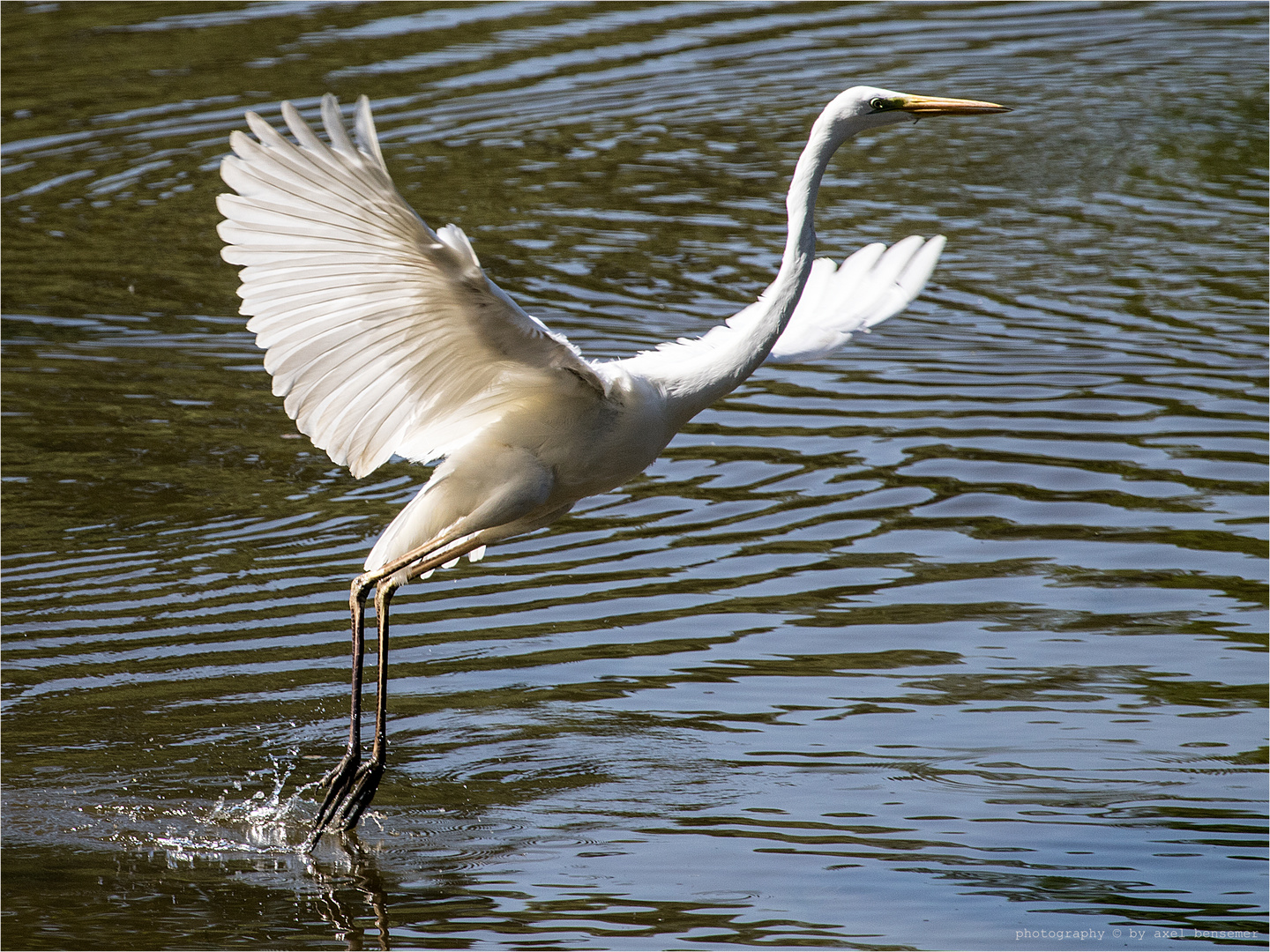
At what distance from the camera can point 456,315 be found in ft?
15.5

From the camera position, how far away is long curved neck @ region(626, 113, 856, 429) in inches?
209

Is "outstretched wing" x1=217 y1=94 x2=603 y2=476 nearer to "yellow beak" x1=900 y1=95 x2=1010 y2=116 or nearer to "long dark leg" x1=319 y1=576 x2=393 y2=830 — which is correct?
"long dark leg" x1=319 y1=576 x2=393 y2=830

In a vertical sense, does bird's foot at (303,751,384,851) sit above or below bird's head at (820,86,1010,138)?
below

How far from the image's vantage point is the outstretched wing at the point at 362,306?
4379 mm

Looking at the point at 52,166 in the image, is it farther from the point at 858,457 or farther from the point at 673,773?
the point at 673,773

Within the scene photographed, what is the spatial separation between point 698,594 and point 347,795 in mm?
1933

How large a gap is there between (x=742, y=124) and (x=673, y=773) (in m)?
9.58

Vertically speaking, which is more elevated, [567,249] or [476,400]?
[476,400]

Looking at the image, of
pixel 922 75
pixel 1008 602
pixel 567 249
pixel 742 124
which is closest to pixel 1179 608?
pixel 1008 602

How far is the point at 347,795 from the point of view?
207 inches

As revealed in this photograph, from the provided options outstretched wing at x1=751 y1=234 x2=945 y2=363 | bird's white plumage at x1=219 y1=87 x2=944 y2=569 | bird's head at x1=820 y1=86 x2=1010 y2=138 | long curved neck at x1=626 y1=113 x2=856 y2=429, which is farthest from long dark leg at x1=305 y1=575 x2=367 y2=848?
bird's head at x1=820 y1=86 x2=1010 y2=138

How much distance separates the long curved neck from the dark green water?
1161mm

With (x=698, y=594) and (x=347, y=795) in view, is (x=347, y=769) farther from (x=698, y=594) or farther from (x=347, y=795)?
(x=698, y=594)

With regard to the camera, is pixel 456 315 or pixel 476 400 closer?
pixel 456 315
